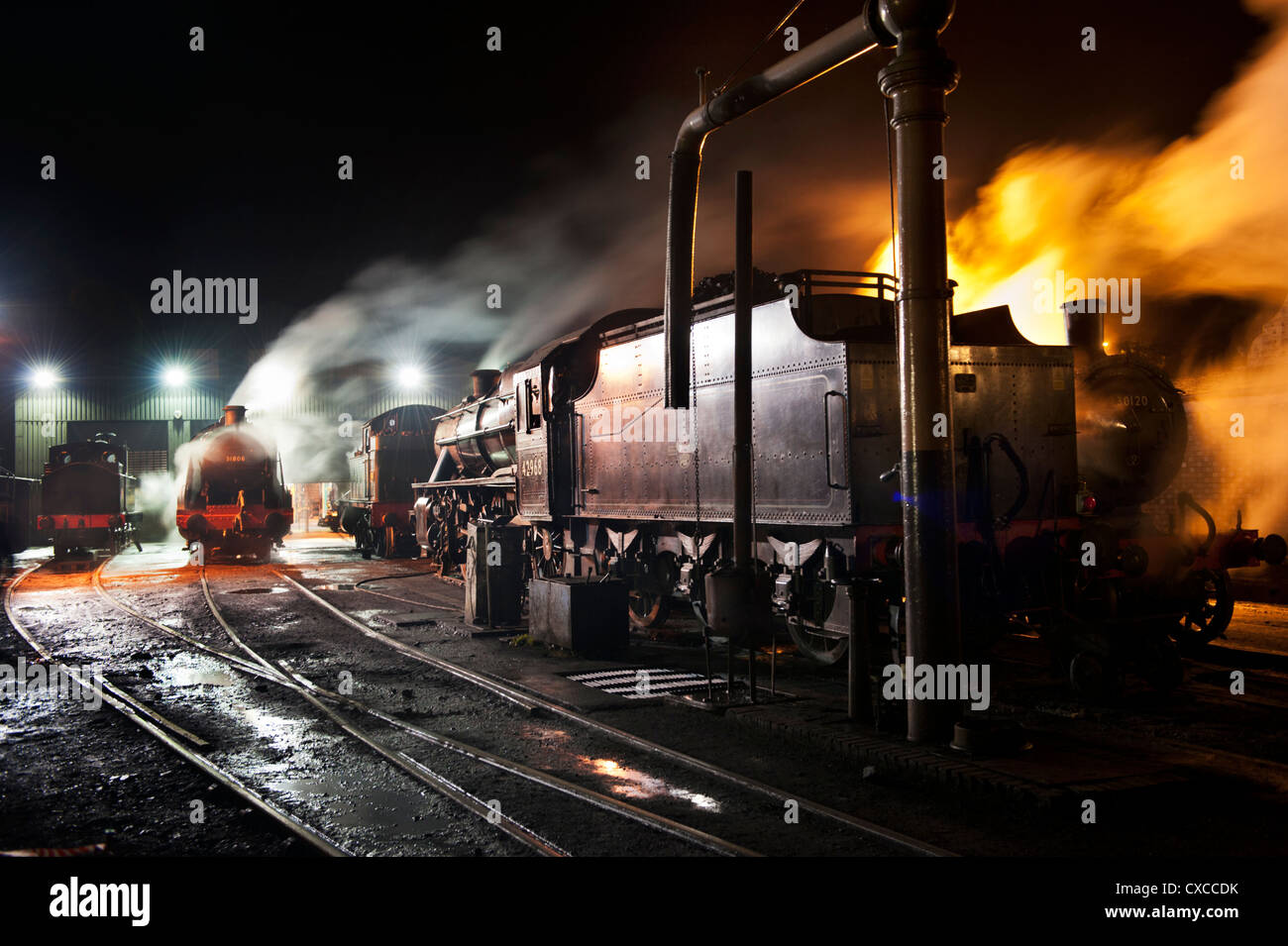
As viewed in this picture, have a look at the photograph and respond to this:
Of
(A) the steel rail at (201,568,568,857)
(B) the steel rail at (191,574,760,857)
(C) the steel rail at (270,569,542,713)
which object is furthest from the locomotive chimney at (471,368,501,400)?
(A) the steel rail at (201,568,568,857)

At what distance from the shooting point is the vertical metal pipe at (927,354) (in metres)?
5.52

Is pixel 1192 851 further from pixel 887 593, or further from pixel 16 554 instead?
pixel 16 554

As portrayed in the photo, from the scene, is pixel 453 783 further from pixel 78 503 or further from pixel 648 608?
pixel 78 503

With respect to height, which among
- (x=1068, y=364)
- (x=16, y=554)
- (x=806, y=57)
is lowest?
(x=16, y=554)

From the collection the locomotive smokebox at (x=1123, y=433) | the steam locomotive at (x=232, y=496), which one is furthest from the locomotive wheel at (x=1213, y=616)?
the steam locomotive at (x=232, y=496)

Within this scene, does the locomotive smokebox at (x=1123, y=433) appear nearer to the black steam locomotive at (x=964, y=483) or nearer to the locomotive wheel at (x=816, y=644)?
the black steam locomotive at (x=964, y=483)

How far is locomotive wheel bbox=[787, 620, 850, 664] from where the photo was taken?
7.99 metres

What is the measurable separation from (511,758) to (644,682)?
2.47m

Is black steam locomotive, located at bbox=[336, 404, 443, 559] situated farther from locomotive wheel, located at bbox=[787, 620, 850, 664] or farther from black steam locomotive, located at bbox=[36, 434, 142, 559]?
locomotive wheel, located at bbox=[787, 620, 850, 664]

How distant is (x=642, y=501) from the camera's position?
10.3m

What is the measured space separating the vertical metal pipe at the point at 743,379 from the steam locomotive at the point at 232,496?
58.4ft
